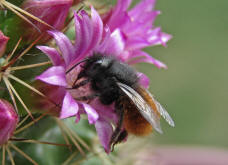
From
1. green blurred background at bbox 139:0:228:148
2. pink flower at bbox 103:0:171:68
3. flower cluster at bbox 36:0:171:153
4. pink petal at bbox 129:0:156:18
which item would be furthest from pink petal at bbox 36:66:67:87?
green blurred background at bbox 139:0:228:148

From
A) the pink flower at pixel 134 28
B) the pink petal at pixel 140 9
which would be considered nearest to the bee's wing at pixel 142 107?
the pink flower at pixel 134 28

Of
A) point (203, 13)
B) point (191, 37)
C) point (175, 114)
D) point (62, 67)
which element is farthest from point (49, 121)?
point (203, 13)

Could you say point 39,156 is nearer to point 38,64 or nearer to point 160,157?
point 38,64

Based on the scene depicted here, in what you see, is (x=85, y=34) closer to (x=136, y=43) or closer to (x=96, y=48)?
(x=96, y=48)

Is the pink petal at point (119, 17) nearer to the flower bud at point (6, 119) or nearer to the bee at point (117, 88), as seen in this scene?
the bee at point (117, 88)

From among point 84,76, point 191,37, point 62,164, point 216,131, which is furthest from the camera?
point 191,37

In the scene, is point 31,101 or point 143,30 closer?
point 31,101
